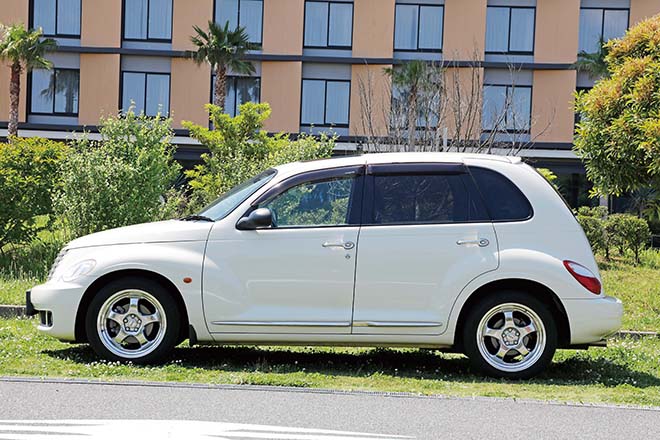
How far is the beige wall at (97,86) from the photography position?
37625mm

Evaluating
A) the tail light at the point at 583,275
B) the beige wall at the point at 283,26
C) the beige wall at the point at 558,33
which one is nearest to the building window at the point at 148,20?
the beige wall at the point at 283,26

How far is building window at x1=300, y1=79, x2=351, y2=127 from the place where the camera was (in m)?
37.8

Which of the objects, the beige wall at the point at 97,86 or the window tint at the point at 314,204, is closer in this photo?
the window tint at the point at 314,204

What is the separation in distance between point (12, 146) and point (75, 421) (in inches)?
399

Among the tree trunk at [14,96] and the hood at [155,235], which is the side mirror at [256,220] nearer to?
the hood at [155,235]

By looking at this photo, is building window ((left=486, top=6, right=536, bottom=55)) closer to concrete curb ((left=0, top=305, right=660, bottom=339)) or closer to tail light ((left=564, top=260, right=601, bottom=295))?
concrete curb ((left=0, top=305, right=660, bottom=339))

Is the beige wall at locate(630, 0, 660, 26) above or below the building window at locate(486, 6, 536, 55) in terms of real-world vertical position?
above

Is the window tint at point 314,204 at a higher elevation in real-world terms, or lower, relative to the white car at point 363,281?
higher

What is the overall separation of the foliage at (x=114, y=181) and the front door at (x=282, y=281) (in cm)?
650

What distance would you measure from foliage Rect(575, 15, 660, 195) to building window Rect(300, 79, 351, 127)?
24.6 meters

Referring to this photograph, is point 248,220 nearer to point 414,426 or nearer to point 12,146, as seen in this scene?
point 414,426

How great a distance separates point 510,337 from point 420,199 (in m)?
1.41

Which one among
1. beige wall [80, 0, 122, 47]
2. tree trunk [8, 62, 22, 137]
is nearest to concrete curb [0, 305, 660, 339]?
tree trunk [8, 62, 22, 137]

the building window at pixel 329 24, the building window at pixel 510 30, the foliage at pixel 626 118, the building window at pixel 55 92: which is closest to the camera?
the foliage at pixel 626 118
